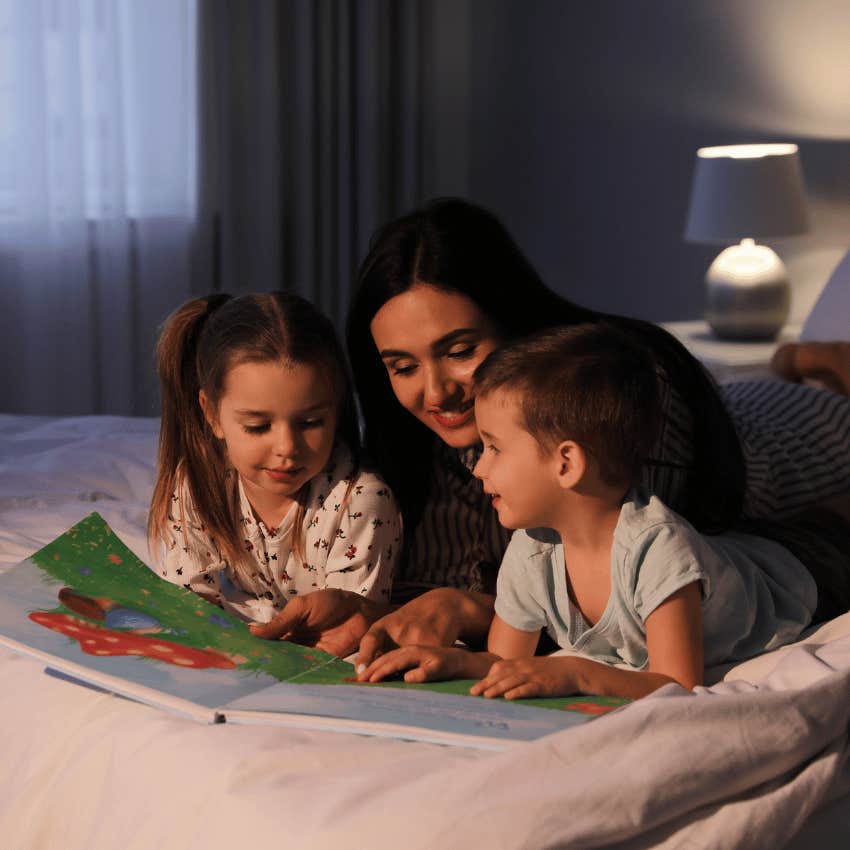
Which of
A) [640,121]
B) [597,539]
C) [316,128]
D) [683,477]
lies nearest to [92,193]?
[316,128]

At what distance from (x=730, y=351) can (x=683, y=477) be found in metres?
1.70

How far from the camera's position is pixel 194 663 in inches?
39.4

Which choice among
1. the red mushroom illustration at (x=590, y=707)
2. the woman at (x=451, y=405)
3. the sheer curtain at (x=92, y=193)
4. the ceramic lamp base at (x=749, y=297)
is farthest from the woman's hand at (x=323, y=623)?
the sheer curtain at (x=92, y=193)

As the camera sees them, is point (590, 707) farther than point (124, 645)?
No

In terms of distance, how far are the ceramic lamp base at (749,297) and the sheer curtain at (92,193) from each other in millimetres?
1648

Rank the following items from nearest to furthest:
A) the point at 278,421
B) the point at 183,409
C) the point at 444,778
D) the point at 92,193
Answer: the point at 444,778 → the point at 278,421 → the point at 183,409 → the point at 92,193

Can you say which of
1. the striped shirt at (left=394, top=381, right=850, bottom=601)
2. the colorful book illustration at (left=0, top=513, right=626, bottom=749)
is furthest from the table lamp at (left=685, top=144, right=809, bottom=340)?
the colorful book illustration at (left=0, top=513, right=626, bottom=749)

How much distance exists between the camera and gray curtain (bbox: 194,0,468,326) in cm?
377

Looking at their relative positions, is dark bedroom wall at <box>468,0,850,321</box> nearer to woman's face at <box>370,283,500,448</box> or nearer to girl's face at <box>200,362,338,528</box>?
woman's face at <box>370,283,500,448</box>

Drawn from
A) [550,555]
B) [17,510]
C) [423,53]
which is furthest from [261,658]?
[423,53]

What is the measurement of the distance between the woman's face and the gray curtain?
2.58 m

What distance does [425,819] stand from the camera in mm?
746

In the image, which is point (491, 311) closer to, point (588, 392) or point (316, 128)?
point (588, 392)

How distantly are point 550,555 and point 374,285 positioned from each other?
378 millimetres
